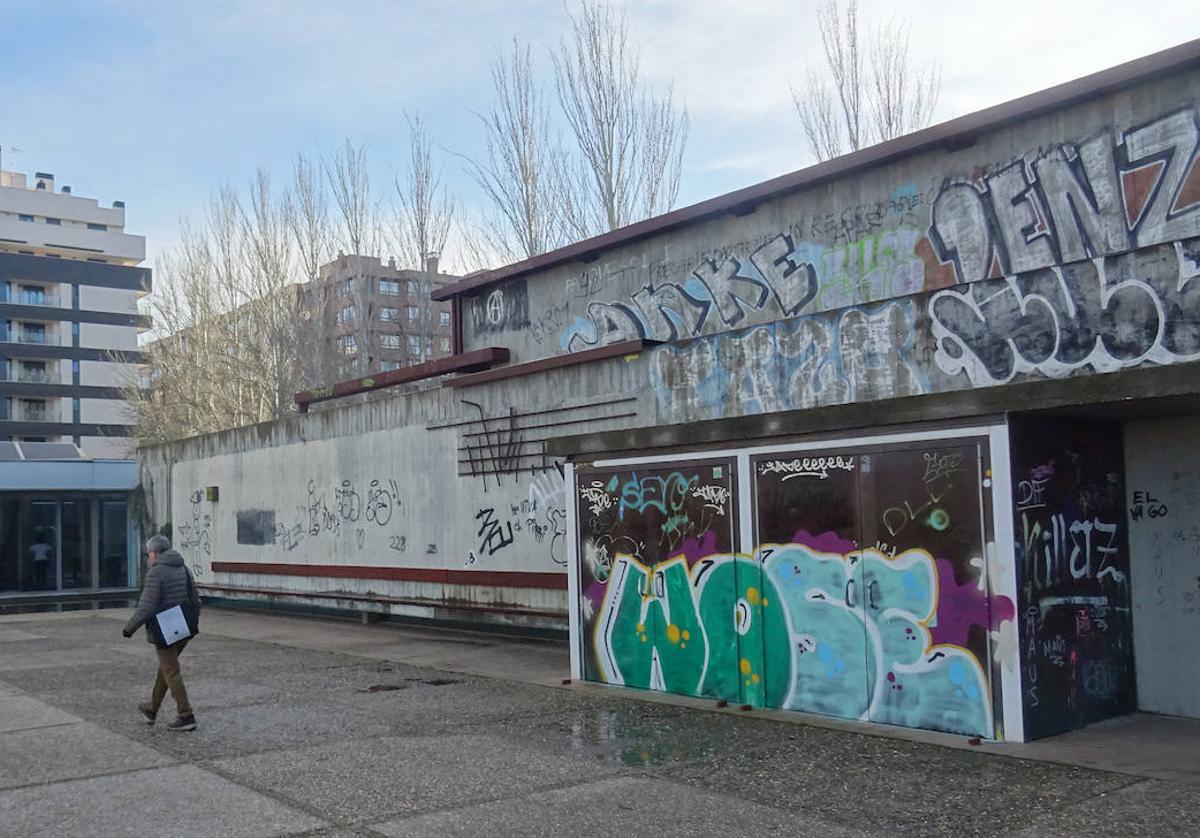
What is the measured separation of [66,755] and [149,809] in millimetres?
Result: 2076

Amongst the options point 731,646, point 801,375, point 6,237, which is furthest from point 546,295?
point 6,237

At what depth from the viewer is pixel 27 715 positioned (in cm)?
1012

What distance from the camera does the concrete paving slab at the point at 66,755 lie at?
7688 mm

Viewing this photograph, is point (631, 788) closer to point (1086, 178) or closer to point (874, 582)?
point (874, 582)

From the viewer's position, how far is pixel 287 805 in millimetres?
6691

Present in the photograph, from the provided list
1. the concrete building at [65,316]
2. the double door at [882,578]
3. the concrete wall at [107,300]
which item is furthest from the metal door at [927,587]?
the concrete wall at [107,300]

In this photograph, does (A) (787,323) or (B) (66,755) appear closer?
(B) (66,755)

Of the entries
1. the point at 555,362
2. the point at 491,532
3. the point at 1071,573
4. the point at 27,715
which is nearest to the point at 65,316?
the point at 491,532

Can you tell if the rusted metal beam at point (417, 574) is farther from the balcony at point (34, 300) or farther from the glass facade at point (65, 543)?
the balcony at point (34, 300)

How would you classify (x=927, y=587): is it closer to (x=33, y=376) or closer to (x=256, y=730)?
(x=256, y=730)

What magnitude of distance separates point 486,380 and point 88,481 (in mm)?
14415

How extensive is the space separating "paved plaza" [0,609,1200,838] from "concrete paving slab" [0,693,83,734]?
0.12 feet

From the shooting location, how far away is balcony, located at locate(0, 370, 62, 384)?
73.1 meters

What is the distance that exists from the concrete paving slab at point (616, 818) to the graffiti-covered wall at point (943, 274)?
17.1ft
